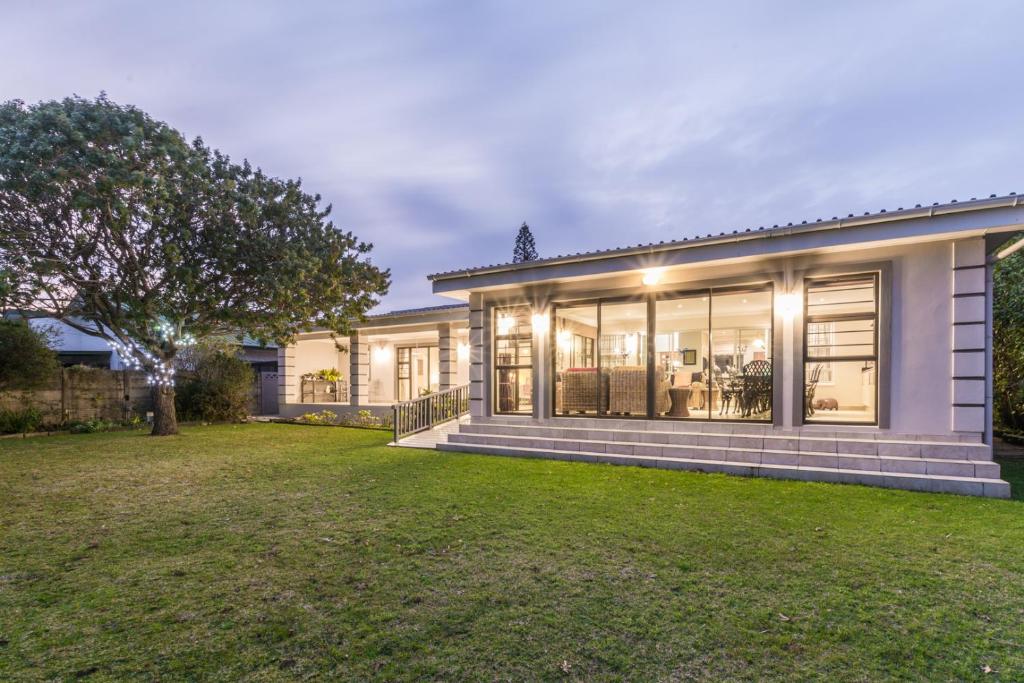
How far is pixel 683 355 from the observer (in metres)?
10.4

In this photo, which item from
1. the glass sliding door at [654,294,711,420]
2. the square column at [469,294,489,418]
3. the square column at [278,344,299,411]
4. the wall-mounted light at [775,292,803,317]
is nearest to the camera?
the wall-mounted light at [775,292,803,317]

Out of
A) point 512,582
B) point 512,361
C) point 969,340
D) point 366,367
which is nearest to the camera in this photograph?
point 512,582

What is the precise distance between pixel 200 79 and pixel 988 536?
2071 centimetres

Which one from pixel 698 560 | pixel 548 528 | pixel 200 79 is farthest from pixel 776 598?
pixel 200 79

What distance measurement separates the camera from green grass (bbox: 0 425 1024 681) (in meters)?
2.30

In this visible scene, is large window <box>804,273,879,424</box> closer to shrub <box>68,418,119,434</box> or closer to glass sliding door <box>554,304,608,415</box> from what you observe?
glass sliding door <box>554,304,608,415</box>

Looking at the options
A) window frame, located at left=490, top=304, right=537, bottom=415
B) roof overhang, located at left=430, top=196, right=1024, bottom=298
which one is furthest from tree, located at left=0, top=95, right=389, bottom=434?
roof overhang, located at left=430, top=196, right=1024, bottom=298

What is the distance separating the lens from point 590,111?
2420 cm

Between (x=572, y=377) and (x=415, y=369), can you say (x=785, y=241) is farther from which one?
(x=415, y=369)

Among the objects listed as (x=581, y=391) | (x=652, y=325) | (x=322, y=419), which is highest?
(x=652, y=325)

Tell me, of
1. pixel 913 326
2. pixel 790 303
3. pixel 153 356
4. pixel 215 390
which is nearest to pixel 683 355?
pixel 790 303

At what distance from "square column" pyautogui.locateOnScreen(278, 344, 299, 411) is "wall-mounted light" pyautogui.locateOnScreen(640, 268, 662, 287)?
14092 millimetres

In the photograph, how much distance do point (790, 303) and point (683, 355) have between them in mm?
3593

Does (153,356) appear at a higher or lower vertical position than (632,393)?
higher
